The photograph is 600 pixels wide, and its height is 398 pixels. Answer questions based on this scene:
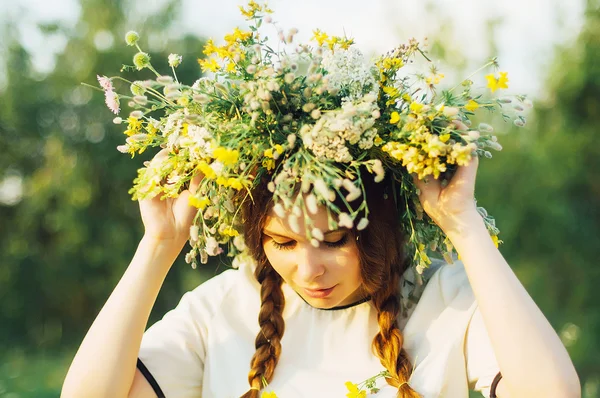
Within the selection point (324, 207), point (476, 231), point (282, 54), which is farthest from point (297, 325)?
point (282, 54)

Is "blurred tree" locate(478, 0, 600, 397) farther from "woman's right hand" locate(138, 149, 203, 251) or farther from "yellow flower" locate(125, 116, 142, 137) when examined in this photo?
"yellow flower" locate(125, 116, 142, 137)

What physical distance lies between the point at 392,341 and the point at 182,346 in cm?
67

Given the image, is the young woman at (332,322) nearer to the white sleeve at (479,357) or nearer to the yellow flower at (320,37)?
the white sleeve at (479,357)

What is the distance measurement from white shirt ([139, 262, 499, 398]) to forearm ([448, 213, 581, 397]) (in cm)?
16

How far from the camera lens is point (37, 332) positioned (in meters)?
10.0

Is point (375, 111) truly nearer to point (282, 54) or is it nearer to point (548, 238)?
point (282, 54)

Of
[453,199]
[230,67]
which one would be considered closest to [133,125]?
[230,67]

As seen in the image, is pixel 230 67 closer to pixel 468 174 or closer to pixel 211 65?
pixel 211 65

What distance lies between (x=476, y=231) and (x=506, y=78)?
1.39 ft

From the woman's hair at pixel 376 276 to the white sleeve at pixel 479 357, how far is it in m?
0.18

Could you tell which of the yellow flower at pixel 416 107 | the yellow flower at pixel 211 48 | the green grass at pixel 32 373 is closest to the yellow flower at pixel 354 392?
the yellow flower at pixel 416 107

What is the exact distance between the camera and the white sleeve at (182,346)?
2.15 metres

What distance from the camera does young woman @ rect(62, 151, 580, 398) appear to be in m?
1.89

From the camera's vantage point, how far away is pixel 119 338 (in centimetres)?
203
